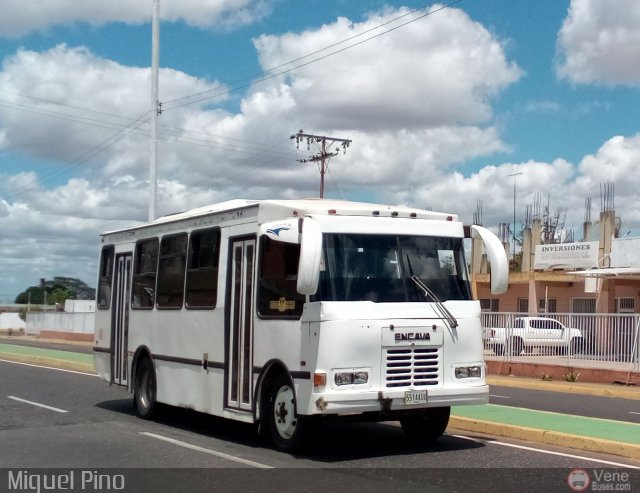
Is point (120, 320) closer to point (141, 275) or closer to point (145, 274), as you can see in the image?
point (141, 275)

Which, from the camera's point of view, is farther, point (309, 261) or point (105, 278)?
point (105, 278)

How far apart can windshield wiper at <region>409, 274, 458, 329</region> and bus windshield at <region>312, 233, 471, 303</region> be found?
6 centimetres

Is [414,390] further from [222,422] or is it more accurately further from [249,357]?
[222,422]

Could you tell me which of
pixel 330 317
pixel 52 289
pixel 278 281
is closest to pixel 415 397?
pixel 330 317

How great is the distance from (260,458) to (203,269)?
3.32m

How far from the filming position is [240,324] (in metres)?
11.7

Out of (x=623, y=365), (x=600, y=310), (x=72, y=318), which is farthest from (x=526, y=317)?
(x=72, y=318)

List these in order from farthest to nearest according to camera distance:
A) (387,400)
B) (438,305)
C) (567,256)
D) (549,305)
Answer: (549,305)
(567,256)
(438,305)
(387,400)

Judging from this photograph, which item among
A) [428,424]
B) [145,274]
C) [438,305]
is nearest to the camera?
[438,305]

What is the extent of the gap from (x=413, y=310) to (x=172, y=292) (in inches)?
182

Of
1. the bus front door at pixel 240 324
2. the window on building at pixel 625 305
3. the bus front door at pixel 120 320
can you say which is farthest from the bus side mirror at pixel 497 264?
the window on building at pixel 625 305

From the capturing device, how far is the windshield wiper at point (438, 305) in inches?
421

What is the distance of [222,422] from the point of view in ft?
46.4
